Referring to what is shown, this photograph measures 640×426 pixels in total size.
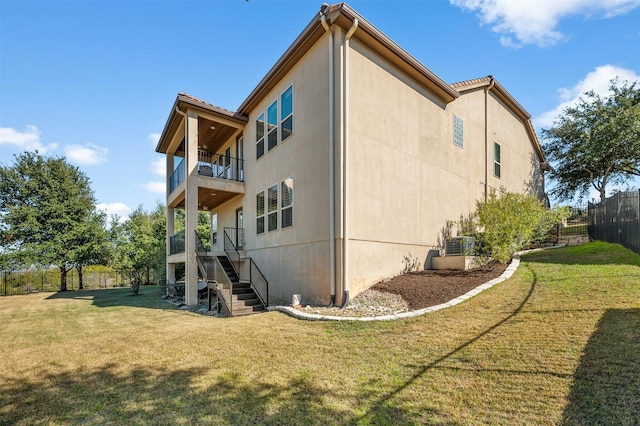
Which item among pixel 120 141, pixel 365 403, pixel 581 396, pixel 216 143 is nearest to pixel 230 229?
pixel 216 143

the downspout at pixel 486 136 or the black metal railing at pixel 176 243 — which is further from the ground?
the downspout at pixel 486 136

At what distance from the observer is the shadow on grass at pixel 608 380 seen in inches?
128

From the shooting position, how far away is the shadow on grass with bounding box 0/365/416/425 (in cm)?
364

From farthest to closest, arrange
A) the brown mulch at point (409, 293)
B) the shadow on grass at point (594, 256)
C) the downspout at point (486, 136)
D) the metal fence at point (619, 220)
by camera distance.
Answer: the downspout at point (486, 136)
the metal fence at point (619, 220)
the shadow on grass at point (594, 256)
the brown mulch at point (409, 293)

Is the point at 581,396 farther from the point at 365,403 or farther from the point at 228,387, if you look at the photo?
the point at 228,387

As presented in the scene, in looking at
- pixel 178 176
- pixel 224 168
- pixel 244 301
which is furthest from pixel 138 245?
pixel 244 301

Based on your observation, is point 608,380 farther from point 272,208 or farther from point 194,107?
point 194,107

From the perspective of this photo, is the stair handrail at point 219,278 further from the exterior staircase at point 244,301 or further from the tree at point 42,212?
the tree at point 42,212

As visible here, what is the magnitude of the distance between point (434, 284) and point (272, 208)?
590cm

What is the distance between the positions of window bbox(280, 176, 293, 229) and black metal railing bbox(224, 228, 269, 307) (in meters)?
2.01

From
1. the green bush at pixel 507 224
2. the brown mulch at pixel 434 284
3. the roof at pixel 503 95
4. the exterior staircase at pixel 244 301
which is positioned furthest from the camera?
the roof at pixel 503 95

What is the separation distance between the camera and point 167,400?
4094 mm

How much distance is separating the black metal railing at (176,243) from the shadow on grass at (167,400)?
1079 centimetres

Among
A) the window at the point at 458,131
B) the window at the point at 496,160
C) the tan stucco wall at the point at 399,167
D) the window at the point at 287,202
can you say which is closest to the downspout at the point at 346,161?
the tan stucco wall at the point at 399,167
